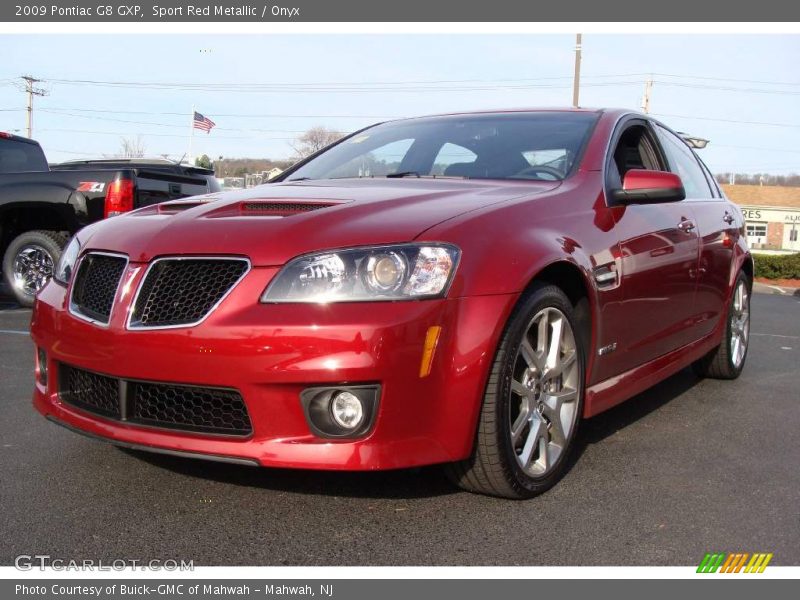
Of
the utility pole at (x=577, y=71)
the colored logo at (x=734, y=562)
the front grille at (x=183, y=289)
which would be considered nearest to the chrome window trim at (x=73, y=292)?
the front grille at (x=183, y=289)

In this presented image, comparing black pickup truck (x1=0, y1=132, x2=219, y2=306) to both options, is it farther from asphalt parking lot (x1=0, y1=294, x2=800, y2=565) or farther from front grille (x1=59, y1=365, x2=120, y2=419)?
front grille (x1=59, y1=365, x2=120, y2=419)

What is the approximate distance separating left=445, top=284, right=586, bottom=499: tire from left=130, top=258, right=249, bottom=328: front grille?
0.94 metres

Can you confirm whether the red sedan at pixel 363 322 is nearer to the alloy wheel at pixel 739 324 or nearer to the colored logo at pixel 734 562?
the colored logo at pixel 734 562

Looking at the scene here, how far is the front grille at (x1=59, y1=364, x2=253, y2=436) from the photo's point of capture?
8.90ft

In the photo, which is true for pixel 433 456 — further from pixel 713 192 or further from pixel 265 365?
pixel 713 192

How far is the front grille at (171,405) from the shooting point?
107 inches

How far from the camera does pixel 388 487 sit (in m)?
3.13

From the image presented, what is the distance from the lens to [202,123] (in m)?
28.3

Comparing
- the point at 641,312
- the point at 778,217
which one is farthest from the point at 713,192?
the point at 778,217

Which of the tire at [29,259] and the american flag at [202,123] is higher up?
the american flag at [202,123]

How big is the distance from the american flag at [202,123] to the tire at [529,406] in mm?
26439

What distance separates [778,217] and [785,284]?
127 ft

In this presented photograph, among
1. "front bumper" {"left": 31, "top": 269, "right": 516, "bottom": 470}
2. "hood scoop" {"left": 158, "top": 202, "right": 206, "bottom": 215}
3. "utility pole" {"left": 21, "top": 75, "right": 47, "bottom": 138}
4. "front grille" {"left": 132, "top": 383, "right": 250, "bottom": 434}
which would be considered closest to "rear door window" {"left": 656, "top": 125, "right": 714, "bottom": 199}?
"front bumper" {"left": 31, "top": 269, "right": 516, "bottom": 470}

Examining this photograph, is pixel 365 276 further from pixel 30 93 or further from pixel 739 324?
pixel 30 93
